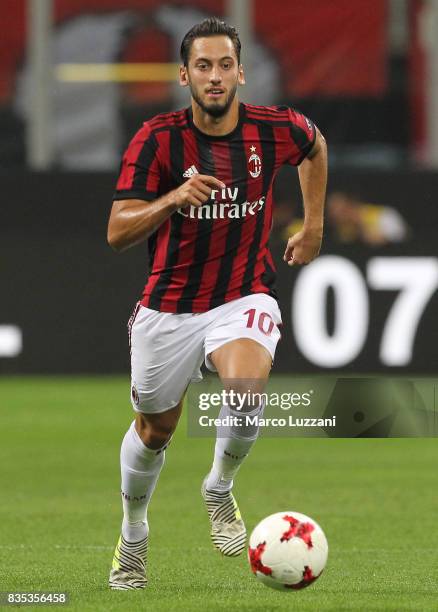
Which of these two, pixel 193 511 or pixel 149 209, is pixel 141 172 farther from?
pixel 193 511

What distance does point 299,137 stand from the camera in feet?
23.0

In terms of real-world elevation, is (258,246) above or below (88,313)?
above

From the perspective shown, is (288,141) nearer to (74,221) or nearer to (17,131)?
(74,221)

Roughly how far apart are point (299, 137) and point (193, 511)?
2.71 meters

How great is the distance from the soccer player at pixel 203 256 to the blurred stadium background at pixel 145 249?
1818 millimetres

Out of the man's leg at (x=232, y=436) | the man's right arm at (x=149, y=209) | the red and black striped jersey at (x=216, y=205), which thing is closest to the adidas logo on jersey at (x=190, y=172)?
the red and black striped jersey at (x=216, y=205)

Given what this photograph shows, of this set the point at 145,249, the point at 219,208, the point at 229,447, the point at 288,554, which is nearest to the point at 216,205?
the point at 219,208

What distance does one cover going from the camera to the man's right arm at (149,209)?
244 inches

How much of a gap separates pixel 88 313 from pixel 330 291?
226 centimetres

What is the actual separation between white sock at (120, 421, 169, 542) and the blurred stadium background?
1.64m

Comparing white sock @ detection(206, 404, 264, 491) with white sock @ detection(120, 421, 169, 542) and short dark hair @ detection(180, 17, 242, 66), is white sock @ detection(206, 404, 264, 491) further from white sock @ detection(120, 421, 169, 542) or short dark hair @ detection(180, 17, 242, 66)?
short dark hair @ detection(180, 17, 242, 66)

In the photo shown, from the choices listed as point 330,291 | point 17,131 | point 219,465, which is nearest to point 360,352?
point 330,291

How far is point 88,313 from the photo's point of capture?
14.9 m

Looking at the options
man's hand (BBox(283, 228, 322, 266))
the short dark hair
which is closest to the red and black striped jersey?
man's hand (BBox(283, 228, 322, 266))
